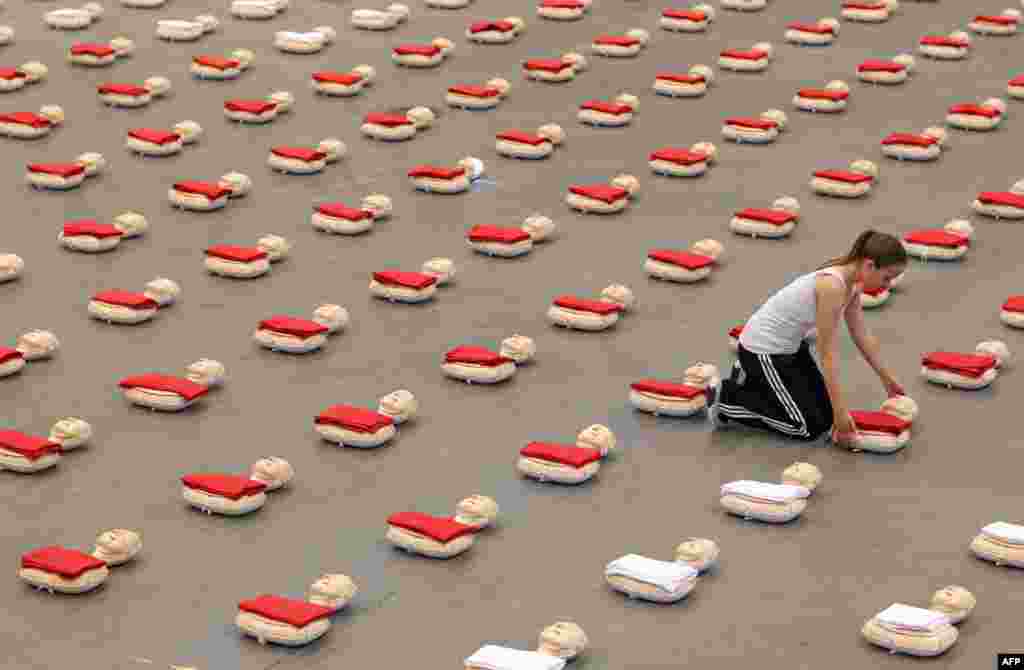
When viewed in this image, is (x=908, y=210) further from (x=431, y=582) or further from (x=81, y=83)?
(x=81, y=83)

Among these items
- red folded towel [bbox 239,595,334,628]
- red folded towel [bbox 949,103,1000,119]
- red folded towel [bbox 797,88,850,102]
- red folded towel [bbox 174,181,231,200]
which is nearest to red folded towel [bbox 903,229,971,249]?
red folded towel [bbox 949,103,1000,119]

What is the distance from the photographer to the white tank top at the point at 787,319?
35.3ft

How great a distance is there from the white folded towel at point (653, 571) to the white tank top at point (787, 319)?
195 centimetres

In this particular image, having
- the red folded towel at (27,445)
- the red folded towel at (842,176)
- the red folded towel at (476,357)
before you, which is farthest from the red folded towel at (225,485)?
the red folded towel at (842,176)

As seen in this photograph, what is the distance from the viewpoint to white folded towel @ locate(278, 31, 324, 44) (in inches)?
711

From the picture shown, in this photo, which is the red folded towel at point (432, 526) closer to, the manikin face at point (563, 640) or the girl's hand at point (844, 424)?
the manikin face at point (563, 640)

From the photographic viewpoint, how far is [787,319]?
35.6 feet

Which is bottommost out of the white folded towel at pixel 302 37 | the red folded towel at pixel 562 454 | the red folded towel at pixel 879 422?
the white folded towel at pixel 302 37

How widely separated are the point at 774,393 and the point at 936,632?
2460 millimetres

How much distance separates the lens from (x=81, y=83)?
17.4 meters

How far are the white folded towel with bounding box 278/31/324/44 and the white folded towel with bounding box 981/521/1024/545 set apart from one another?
10231 mm

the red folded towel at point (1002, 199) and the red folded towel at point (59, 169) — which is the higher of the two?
the red folded towel at point (1002, 199)

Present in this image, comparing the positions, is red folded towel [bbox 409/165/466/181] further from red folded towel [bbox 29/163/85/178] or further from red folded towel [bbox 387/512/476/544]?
red folded towel [bbox 387/512/476/544]

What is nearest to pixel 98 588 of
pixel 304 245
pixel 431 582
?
pixel 431 582
